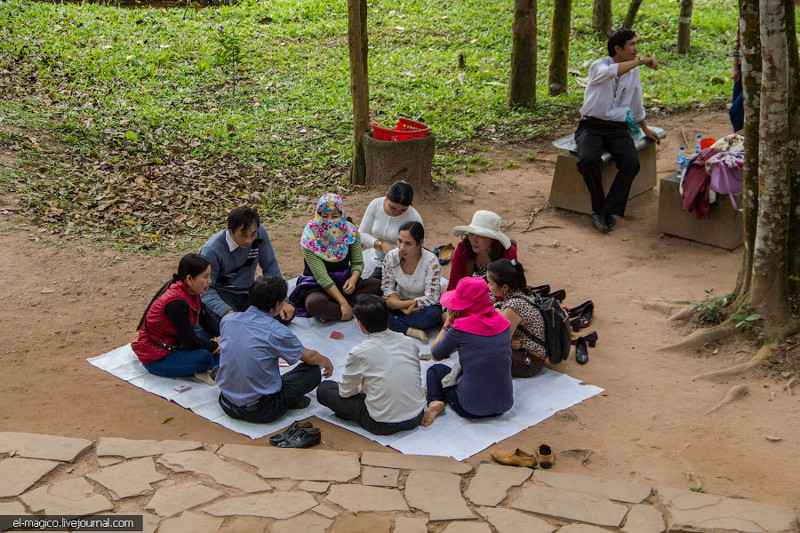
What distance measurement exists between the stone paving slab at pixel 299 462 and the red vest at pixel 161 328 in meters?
1.21

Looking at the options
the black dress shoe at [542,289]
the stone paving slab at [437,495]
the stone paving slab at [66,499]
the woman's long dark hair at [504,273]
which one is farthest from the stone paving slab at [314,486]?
the black dress shoe at [542,289]

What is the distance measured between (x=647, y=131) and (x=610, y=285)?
234 cm

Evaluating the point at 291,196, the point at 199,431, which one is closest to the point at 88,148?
the point at 291,196

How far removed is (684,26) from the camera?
13.3m

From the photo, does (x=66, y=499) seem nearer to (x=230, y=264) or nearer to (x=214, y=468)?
(x=214, y=468)

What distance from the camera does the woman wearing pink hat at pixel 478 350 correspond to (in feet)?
15.1

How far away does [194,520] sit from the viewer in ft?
11.2

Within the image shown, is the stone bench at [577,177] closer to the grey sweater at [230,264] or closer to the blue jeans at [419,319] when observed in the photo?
the blue jeans at [419,319]

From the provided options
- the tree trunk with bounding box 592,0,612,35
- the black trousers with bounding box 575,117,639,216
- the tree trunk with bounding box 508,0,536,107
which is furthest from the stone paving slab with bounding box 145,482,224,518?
the tree trunk with bounding box 592,0,612,35

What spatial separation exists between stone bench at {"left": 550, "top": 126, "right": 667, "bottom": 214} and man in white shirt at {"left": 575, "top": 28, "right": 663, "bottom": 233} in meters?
0.16

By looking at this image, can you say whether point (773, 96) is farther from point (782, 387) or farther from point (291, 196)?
point (291, 196)

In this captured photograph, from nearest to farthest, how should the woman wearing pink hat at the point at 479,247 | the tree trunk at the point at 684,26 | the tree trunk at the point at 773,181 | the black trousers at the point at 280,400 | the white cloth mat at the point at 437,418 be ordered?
the white cloth mat at the point at 437,418, the black trousers at the point at 280,400, the tree trunk at the point at 773,181, the woman wearing pink hat at the point at 479,247, the tree trunk at the point at 684,26

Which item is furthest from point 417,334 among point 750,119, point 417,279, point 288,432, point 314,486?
point 750,119

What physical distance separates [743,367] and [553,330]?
136 centimetres
